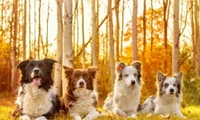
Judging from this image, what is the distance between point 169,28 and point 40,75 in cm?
2133

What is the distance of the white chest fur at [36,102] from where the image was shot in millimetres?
8625

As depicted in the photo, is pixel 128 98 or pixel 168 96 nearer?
pixel 128 98

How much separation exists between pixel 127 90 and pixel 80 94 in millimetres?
1634

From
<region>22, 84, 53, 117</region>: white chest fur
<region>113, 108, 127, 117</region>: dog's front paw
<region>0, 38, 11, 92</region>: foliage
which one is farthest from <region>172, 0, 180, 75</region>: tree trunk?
<region>0, 38, 11, 92</region>: foliage

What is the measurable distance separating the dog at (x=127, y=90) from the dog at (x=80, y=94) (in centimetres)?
109

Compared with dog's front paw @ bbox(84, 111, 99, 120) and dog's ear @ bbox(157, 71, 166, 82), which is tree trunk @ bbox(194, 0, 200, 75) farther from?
dog's front paw @ bbox(84, 111, 99, 120)

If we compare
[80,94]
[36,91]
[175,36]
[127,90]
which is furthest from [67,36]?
[175,36]

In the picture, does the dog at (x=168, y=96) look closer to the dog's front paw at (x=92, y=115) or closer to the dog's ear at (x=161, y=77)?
the dog's ear at (x=161, y=77)

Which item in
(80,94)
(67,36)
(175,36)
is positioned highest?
(175,36)

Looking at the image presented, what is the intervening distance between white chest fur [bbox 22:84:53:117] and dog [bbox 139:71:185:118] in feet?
10.8

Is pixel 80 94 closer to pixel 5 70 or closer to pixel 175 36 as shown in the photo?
pixel 175 36

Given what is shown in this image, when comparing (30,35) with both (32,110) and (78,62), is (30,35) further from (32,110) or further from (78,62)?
(32,110)

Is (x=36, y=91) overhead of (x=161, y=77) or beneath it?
beneath

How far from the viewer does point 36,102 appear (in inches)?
341
